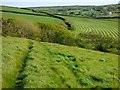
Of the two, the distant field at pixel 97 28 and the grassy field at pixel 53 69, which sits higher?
the grassy field at pixel 53 69

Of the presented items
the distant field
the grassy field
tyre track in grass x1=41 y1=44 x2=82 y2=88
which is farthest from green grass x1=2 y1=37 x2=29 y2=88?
the distant field

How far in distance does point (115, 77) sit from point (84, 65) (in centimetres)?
460

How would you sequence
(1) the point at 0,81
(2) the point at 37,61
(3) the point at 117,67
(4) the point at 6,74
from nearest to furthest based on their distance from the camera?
(1) the point at 0,81 < (4) the point at 6,74 < (2) the point at 37,61 < (3) the point at 117,67

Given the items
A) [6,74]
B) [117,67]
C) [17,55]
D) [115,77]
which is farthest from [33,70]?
[117,67]

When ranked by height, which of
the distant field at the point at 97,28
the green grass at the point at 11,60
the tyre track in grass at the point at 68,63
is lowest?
the distant field at the point at 97,28

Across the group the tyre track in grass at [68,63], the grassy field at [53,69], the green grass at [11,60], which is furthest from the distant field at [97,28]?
the green grass at [11,60]

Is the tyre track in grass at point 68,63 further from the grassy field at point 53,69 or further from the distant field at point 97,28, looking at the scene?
the distant field at point 97,28

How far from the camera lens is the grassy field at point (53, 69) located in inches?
1066

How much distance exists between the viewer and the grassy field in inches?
1066

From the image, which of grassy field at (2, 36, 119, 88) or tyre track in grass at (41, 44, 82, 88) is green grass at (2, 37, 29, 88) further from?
tyre track in grass at (41, 44, 82, 88)

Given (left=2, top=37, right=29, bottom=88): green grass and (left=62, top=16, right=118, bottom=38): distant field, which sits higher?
(left=2, top=37, right=29, bottom=88): green grass

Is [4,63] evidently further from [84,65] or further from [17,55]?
[84,65]

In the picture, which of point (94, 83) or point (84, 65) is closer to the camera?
point (94, 83)

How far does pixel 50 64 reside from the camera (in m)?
32.9
